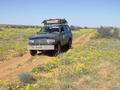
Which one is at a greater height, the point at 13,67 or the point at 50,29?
the point at 50,29

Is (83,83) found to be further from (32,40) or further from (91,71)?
(32,40)

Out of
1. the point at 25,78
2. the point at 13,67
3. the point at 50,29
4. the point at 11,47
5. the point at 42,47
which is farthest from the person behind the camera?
the point at 11,47

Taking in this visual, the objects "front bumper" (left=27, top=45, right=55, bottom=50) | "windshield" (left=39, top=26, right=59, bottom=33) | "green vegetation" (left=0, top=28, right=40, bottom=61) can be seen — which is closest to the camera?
"front bumper" (left=27, top=45, right=55, bottom=50)

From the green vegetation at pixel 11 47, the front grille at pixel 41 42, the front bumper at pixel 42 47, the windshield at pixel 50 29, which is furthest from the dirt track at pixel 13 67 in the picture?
the windshield at pixel 50 29

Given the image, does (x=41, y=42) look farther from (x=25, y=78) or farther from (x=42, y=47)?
(x=25, y=78)

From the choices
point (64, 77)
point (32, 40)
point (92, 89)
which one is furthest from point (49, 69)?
point (32, 40)

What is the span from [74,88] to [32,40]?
Answer: 5258 mm

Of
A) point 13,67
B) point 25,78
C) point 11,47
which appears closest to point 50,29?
point 13,67

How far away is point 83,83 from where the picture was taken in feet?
13.4

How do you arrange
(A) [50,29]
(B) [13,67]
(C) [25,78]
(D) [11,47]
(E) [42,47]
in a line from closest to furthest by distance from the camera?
(C) [25,78] → (B) [13,67] → (E) [42,47] → (A) [50,29] → (D) [11,47]

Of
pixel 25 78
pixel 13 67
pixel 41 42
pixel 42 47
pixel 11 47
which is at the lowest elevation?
pixel 13 67

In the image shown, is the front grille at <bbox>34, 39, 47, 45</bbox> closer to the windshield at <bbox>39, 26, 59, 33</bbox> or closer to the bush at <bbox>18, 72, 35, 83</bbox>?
the windshield at <bbox>39, 26, 59, 33</bbox>

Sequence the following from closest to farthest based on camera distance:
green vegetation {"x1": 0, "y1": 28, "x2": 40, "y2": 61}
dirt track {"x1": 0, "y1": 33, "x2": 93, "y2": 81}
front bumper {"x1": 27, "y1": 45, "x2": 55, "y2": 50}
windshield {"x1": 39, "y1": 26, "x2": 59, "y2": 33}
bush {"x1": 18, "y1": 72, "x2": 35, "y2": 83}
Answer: bush {"x1": 18, "y1": 72, "x2": 35, "y2": 83} < dirt track {"x1": 0, "y1": 33, "x2": 93, "y2": 81} < front bumper {"x1": 27, "y1": 45, "x2": 55, "y2": 50} < green vegetation {"x1": 0, "y1": 28, "x2": 40, "y2": 61} < windshield {"x1": 39, "y1": 26, "x2": 59, "y2": 33}

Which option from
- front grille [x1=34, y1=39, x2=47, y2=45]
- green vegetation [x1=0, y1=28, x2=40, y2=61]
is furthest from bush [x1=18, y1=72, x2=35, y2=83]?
green vegetation [x1=0, y1=28, x2=40, y2=61]
